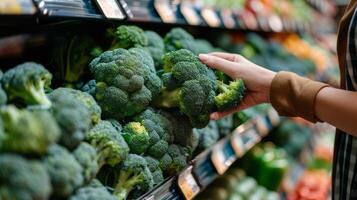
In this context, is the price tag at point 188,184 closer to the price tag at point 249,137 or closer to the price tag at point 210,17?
the price tag at point 249,137

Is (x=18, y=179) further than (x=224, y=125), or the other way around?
(x=224, y=125)

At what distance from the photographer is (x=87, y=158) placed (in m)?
0.95

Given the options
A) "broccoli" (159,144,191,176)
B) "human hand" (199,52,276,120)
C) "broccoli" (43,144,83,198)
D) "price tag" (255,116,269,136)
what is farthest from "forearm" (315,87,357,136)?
"price tag" (255,116,269,136)

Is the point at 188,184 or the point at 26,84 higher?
the point at 26,84

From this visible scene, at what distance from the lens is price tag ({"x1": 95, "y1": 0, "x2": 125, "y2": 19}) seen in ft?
4.13

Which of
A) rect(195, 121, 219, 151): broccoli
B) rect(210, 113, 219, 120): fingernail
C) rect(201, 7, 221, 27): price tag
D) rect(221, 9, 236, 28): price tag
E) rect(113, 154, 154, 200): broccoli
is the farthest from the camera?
rect(221, 9, 236, 28): price tag

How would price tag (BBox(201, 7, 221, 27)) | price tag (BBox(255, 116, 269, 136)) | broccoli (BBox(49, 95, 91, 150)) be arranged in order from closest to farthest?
broccoli (BBox(49, 95, 91, 150))
price tag (BBox(201, 7, 221, 27))
price tag (BBox(255, 116, 269, 136))

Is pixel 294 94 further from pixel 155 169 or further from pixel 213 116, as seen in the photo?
pixel 155 169

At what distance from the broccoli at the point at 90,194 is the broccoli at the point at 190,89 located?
1.35 ft

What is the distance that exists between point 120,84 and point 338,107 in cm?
59

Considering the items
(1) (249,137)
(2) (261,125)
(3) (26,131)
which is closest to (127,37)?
(3) (26,131)

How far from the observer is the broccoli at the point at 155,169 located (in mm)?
1288

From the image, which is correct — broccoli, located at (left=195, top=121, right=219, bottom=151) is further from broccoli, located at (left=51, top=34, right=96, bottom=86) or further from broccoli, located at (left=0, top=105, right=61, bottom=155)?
broccoli, located at (left=0, top=105, right=61, bottom=155)

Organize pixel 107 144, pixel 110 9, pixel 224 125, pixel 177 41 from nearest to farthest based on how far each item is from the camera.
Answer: pixel 107 144, pixel 110 9, pixel 177 41, pixel 224 125
